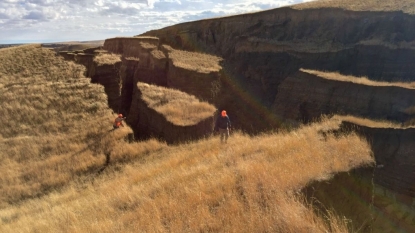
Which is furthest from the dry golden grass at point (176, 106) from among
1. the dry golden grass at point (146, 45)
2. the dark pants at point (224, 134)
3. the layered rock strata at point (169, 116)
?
the dry golden grass at point (146, 45)

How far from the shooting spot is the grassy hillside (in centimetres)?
502

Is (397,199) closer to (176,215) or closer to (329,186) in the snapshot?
(329,186)

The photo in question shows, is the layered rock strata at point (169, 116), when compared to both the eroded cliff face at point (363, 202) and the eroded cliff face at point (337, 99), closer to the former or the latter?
the eroded cliff face at point (363, 202)

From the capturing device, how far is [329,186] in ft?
16.3

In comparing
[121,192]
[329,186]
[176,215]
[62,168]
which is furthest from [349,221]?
[62,168]

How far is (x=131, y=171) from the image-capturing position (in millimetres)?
10297

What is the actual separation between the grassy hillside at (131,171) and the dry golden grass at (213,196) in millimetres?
19

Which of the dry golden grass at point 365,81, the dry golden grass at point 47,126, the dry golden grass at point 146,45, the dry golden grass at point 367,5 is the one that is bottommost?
the dry golden grass at point 47,126

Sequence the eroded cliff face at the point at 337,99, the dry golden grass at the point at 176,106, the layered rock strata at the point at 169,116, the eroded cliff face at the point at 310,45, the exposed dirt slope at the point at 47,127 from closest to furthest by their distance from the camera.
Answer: the exposed dirt slope at the point at 47,127, the layered rock strata at the point at 169,116, the dry golden grass at the point at 176,106, the eroded cliff face at the point at 337,99, the eroded cliff face at the point at 310,45

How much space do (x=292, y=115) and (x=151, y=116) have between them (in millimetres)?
11716

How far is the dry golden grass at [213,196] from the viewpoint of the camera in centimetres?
466

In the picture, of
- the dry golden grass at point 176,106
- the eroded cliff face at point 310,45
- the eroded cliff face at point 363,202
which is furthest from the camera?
the eroded cliff face at point 310,45

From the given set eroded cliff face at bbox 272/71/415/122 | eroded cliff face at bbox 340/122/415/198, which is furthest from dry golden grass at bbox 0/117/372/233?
eroded cliff face at bbox 272/71/415/122

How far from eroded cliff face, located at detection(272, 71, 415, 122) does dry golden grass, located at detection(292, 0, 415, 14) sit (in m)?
10.3
